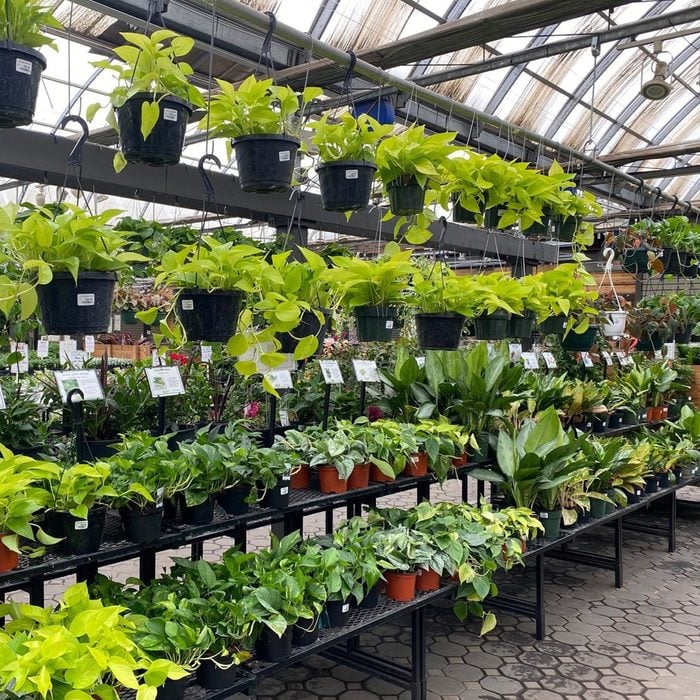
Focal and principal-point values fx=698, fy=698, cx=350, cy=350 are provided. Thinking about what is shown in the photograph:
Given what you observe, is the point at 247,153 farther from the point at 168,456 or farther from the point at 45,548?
the point at 45,548

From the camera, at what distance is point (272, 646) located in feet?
6.64

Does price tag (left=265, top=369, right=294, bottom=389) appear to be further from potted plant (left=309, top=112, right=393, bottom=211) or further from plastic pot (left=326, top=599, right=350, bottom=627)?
plastic pot (left=326, top=599, right=350, bottom=627)

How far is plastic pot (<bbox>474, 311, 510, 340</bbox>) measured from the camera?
2.93m

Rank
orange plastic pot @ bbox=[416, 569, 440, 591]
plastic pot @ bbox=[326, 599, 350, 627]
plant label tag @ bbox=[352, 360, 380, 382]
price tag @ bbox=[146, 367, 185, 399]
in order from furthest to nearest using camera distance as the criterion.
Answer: plant label tag @ bbox=[352, 360, 380, 382], orange plastic pot @ bbox=[416, 569, 440, 591], plastic pot @ bbox=[326, 599, 350, 627], price tag @ bbox=[146, 367, 185, 399]

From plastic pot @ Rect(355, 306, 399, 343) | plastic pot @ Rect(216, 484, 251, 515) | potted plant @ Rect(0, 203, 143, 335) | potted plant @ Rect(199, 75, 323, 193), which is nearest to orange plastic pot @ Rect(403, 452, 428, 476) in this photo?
plastic pot @ Rect(355, 306, 399, 343)

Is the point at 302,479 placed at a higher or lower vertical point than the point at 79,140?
lower

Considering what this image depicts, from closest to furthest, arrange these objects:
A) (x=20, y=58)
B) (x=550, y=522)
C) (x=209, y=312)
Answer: (x=20, y=58) < (x=209, y=312) < (x=550, y=522)

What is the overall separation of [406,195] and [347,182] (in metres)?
0.28

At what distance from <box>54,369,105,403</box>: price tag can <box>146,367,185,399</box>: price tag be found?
0.18 m

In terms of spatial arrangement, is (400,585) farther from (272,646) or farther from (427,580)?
(272,646)

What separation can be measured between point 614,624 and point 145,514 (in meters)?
2.69

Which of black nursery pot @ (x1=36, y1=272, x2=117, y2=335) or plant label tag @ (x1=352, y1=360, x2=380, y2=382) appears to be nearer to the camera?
black nursery pot @ (x1=36, y1=272, x2=117, y2=335)

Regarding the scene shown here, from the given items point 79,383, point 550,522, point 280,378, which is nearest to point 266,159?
point 79,383

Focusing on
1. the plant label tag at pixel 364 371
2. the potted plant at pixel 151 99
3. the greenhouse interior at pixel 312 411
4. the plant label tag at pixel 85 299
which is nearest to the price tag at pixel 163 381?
the greenhouse interior at pixel 312 411
